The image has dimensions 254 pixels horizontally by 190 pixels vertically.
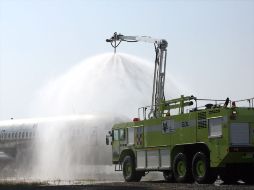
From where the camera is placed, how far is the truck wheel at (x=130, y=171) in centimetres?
2961

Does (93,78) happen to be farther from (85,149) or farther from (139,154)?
(139,154)

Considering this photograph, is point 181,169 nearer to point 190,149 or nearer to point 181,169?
point 181,169

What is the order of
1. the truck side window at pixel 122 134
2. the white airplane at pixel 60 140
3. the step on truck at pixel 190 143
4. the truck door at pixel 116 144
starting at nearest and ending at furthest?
the step on truck at pixel 190 143 < the truck side window at pixel 122 134 < the truck door at pixel 116 144 < the white airplane at pixel 60 140

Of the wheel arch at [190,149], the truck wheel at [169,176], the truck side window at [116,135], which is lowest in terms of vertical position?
the truck wheel at [169,176]

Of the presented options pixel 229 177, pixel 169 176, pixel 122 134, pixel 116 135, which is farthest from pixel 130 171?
pixel 229 177

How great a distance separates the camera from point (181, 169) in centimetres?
2608

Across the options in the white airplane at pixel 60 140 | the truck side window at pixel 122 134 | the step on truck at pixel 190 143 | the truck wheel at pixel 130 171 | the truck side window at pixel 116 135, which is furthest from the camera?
the white airplane at pixel 60 140

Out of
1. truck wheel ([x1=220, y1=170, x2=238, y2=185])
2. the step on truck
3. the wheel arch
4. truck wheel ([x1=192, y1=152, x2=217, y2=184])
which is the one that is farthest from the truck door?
truck wheel ([x1=192, y1=152, x2=217, y2=184])

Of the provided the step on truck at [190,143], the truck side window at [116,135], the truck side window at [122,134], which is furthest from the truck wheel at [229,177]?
the truck side window at [116,135]

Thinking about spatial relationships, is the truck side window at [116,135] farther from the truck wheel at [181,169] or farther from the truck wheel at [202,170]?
the truck wheel at [202,170]

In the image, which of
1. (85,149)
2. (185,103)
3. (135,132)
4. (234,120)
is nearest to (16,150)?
(85,149)

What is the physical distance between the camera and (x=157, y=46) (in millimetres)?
37688

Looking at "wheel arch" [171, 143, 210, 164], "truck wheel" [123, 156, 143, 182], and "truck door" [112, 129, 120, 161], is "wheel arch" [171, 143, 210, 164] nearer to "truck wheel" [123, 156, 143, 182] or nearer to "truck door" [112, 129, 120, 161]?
"truck wheel" [123, 156, 143, 182]

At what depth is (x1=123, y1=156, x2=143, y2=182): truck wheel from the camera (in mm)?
29609
